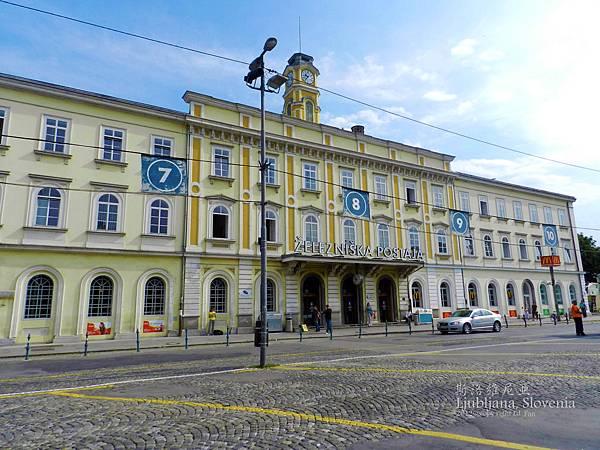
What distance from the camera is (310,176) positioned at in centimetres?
2905

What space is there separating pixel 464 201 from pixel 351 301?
1607cm

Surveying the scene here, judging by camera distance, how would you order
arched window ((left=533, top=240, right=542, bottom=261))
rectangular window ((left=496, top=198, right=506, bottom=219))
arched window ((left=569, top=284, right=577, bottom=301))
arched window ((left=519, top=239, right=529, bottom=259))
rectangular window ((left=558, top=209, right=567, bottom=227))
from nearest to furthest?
rectangular window ((left=496, top=198, right=506, bottom=219)), arched window ((left=519, top=239, right=529, bottom=259)), arched window ((left=533, top=240, right=542, bottom=261)), arched window ((left=569, top=284, right=577, bottom=301)), rectangular window ((left=558, top=209, right=567, bottom=227))

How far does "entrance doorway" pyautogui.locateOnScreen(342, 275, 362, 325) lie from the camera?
Answer: 2886cm

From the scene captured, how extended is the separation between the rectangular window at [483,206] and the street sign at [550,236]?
8.35m

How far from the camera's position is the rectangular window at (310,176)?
94.5 ft

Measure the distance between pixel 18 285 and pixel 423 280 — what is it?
2711cm

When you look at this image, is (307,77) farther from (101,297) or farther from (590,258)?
(590,258)

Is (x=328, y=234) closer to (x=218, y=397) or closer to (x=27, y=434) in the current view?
(x=218, y=397)

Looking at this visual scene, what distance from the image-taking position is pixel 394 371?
31.5 ft

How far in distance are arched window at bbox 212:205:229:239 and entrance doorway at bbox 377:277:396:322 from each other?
41.6 feet

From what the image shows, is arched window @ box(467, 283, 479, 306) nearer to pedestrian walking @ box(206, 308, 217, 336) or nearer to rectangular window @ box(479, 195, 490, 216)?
rectangular window @ box(479, 195, 490, 216)

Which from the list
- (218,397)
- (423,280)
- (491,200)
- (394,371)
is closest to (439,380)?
(394,371)

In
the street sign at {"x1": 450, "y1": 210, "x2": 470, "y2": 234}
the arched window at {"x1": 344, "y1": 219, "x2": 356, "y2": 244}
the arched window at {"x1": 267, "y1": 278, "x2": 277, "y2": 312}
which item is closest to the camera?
the arched window at {"x1": 267, "y1": 278, "x2": 277, "y2": 312}

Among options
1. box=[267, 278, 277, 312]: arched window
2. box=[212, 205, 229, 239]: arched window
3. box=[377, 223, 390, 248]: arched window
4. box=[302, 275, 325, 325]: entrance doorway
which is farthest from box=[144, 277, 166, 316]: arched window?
box=[377, 223, 390, 248]: arched window
